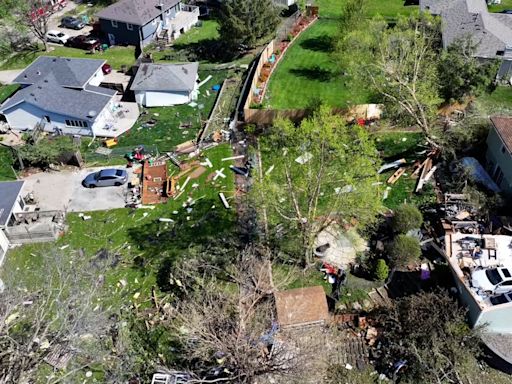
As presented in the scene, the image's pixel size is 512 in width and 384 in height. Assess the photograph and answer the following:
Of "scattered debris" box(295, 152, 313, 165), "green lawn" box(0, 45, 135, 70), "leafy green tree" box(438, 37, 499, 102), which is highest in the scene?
"scattered debris" box(295, 152, 313, 165)

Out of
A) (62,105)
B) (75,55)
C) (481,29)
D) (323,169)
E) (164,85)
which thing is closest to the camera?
(323,169)

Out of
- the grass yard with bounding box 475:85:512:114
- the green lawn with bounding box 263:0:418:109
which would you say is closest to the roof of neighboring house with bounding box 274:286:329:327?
the green lawn with bounding box 263:0:418:109

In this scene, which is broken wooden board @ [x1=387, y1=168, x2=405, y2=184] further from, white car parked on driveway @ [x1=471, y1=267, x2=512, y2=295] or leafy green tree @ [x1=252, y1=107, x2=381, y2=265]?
white car parked on driveway @ [x1=471, y1=267, x2=512, y2=295]

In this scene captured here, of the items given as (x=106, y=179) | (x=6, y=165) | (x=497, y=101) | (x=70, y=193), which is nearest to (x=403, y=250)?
(x=106, y=179)

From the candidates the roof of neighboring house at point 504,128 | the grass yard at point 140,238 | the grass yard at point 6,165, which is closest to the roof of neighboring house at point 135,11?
the grass yard at point 6,165

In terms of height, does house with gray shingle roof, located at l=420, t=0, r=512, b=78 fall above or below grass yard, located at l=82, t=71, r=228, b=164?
above

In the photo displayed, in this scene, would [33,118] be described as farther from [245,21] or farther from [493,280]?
[493,280]

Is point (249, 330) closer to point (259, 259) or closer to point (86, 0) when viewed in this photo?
point (259, 259)
